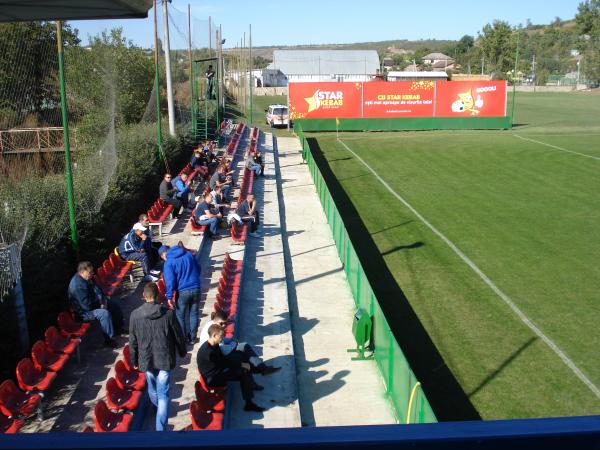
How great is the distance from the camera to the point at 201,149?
25859 millimetres

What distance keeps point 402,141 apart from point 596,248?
73.9 feet

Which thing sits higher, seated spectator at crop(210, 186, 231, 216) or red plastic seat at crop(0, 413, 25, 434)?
seated spectator at crop(210, 186, 231, 216)

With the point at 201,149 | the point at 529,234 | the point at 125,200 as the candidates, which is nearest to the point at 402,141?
the point at 201,149

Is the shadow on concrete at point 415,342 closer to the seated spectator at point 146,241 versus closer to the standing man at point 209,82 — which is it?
the seated spectator at point 146,241

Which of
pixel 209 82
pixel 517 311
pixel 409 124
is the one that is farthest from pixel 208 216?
pixel 409 124

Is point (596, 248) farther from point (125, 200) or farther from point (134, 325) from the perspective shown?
point (134, 325)

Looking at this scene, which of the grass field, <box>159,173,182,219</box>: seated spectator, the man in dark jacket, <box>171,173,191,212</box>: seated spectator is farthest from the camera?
<box>171,173,191,212</box>: seated spectator

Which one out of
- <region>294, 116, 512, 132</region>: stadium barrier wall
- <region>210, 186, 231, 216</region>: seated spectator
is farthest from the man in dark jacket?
<region>294, 116, 512, 132</region>: stadium barrier wall

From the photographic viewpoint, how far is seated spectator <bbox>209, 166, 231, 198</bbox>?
66.6 feet

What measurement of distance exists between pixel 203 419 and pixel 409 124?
131ft

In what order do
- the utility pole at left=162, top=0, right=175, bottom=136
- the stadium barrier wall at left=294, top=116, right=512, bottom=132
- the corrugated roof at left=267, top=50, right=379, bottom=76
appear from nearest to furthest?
the utility pole at left=162, top=0, right=175, bottom=136 < the stadium barrier wall at left=294, top=116, right=512, bottom=132 < the corrugated roof at left=267, top=50, right=379, bottom=76

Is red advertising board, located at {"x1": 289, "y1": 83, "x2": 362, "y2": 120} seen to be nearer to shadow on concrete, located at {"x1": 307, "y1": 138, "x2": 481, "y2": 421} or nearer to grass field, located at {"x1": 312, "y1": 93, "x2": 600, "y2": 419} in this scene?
grass field, located at {"x1": 312, "y1": 93, "x2": 600, "y2": 419}

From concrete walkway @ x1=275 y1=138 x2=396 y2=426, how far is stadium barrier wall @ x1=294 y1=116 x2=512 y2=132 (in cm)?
2326

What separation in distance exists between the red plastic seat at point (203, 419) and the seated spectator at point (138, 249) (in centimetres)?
526
